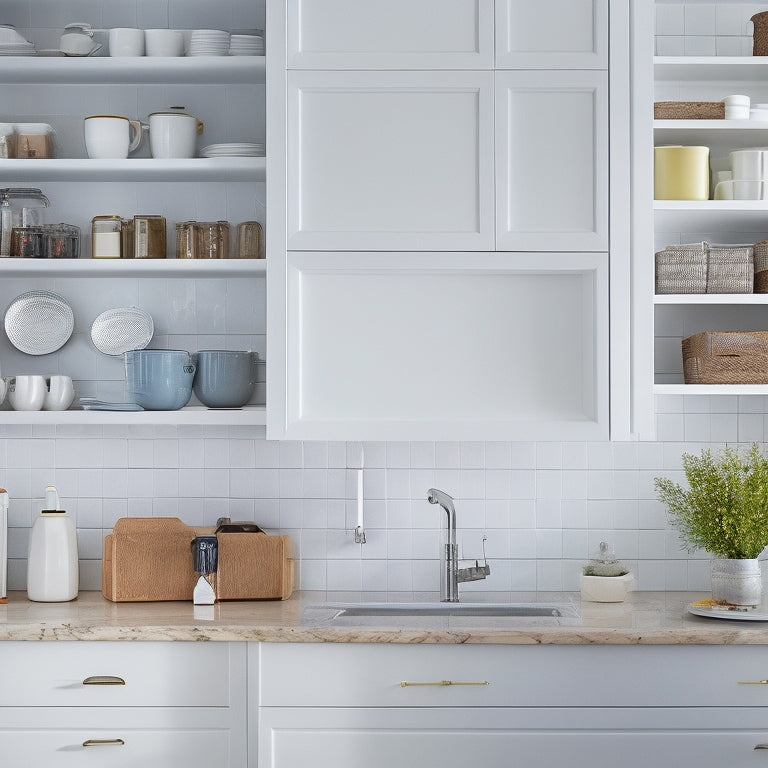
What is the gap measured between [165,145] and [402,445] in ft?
3.42

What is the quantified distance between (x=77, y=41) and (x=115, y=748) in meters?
1.79

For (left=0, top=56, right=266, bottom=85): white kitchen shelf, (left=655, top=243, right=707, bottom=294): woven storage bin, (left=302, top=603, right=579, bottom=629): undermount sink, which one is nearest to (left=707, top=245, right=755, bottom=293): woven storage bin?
Result: (left=655, top=243, right=707, bottom=294): woven storage bin

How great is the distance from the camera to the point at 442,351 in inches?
92.1

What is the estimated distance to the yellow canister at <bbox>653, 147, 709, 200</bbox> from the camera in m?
2.43

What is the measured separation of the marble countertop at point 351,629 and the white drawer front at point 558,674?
32mm

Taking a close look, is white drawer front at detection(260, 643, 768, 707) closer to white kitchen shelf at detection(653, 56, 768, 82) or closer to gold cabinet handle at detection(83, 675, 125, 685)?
Answer: gold cabinet handle at detection(83, 675, 125, 685)

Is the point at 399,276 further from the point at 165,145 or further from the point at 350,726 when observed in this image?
the point at 350,726

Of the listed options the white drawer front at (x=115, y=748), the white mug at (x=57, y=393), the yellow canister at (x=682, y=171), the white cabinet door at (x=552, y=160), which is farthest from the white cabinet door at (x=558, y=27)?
the white drawer front at (x=115, y=748)

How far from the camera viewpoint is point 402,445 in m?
2.68

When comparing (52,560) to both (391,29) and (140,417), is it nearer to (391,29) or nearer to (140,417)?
(140,417)

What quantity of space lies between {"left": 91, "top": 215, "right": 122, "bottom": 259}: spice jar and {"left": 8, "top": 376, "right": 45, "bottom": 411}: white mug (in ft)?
1.22

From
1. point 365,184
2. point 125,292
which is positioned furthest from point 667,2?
point 125,292

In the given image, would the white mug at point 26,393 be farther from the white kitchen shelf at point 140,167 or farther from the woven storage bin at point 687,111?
the woven storage bin at point 687,111

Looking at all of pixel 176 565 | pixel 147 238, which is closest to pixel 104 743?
pixel 176 565
